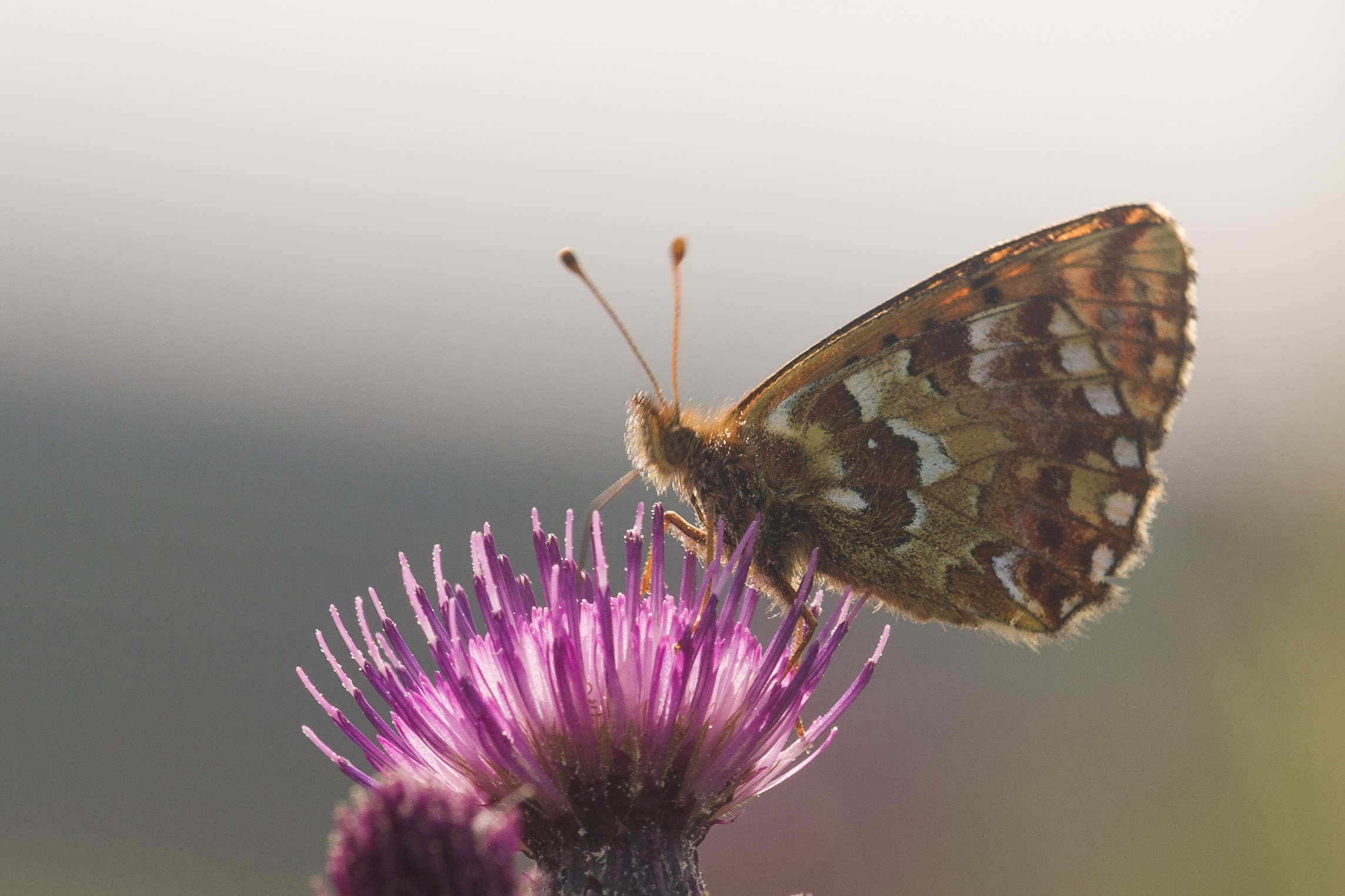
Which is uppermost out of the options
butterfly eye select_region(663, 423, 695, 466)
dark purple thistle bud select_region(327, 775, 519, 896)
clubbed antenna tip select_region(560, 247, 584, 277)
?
clubbed antenna tip select_region(560, 247, 584, 277)

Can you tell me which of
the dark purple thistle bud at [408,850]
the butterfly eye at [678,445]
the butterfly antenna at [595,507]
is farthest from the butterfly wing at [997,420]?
the dark purple thistle bud at [408,850]

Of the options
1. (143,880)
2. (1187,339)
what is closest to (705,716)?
(1187,339)

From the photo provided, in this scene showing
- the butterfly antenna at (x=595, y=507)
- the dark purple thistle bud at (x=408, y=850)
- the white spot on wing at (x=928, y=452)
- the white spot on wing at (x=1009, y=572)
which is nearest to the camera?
the dark purple thistle bud at (x=408, y=850)

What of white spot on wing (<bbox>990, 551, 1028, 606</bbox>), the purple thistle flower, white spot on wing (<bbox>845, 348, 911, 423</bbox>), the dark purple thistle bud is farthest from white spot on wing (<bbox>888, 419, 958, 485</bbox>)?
the dark purple thistle bud

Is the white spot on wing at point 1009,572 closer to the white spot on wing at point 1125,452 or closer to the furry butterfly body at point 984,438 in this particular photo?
the furry butterfly body at point 984,438

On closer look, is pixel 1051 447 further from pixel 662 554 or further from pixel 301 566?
pixel 301 566

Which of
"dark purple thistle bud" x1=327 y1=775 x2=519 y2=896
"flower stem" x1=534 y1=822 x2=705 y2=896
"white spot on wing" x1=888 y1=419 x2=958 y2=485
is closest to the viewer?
"dark purple thistle bud" x1=327 y1=775 x2=519 y2=896

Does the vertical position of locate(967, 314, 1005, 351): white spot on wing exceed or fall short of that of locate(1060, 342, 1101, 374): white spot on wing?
it exceeds it

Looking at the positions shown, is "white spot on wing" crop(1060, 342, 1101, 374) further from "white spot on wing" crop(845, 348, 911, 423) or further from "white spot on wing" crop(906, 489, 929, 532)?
"white spot on wing" crop(906, 489, 929, 532)
